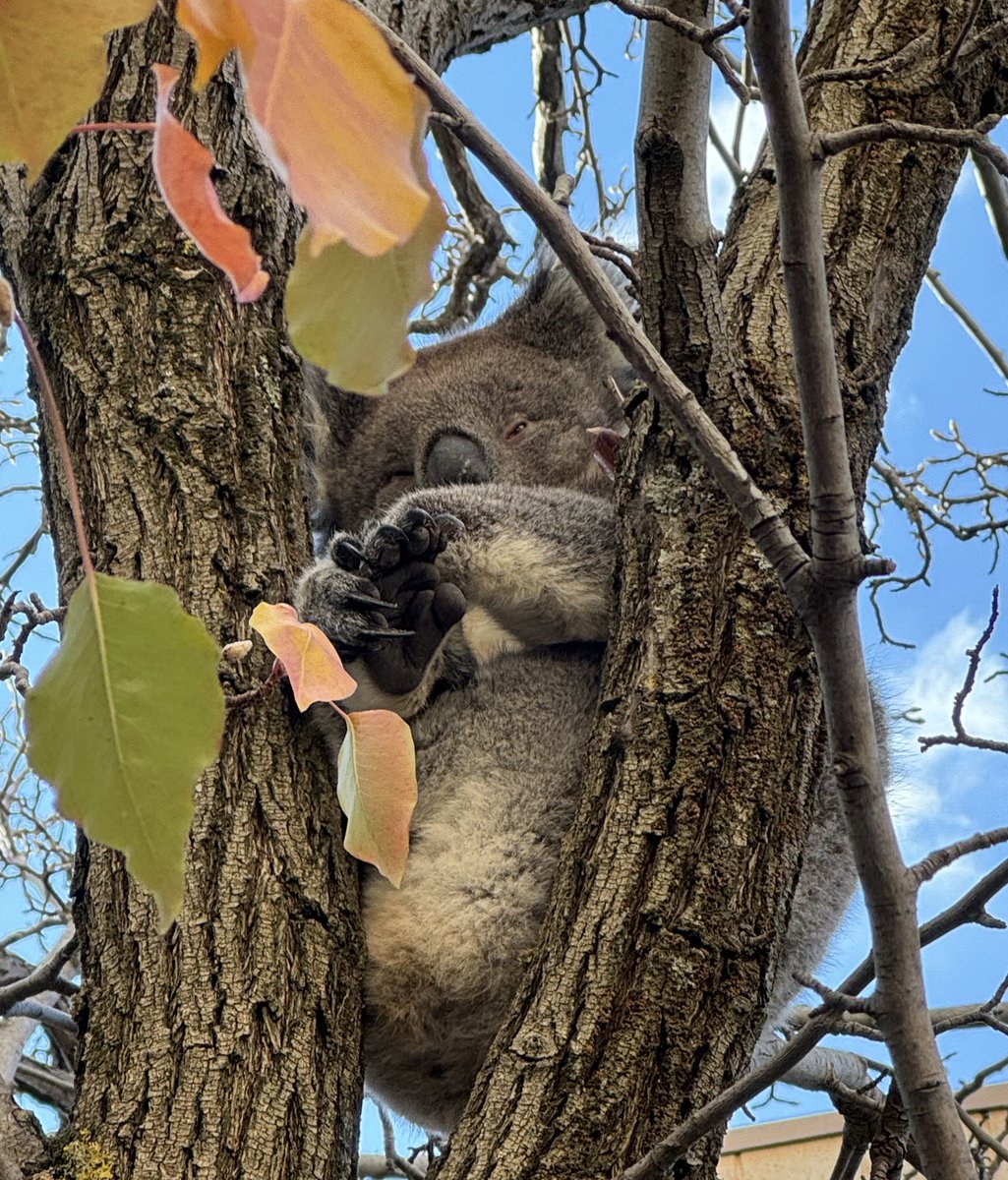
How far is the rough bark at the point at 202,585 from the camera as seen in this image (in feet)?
4.97

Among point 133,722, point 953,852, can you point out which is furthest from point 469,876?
point 133,722

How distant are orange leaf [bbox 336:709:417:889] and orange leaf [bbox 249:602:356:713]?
0.04 meters

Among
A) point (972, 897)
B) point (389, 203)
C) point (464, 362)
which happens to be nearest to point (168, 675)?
point (389, 203)

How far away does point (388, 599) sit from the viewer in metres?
1.94

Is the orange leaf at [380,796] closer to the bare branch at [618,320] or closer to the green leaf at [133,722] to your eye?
the bare branch at [618,320]

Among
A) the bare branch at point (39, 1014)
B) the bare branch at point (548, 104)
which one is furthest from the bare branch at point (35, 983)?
the bare branch at point (548, 104)

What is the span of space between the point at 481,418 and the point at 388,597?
1.02 m

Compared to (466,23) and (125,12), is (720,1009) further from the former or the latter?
(466,23)

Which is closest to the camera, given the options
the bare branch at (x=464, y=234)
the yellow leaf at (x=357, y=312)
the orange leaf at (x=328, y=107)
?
the orange leaf at (x=328, y=107)

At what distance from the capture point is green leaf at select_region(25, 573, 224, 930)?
675 mm

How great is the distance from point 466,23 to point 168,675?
2.48 meters

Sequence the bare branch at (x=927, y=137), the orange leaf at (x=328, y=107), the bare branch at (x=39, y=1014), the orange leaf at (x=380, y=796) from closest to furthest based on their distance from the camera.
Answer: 1. the orange leaf at (x=328, y=107)
2. the bare branch at (x=927, y=137)
3. the orange leaf at (x=380, y=796)
4. the bare branch at (x=39, y=1014)

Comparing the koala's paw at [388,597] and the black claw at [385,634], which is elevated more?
the koala's paw at [388,597]

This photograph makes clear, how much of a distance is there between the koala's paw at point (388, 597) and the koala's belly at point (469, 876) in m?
0.19
